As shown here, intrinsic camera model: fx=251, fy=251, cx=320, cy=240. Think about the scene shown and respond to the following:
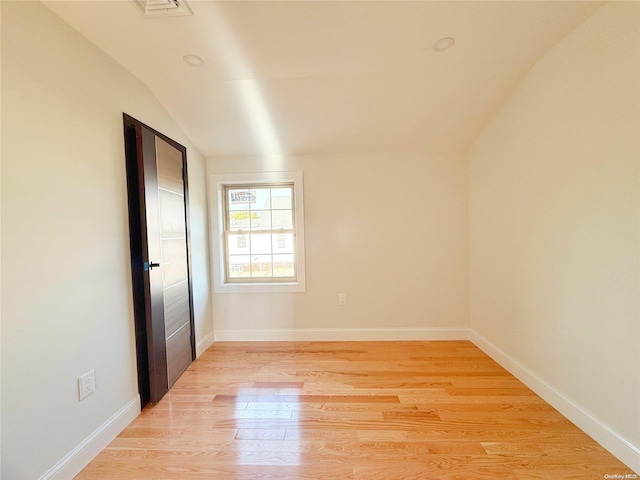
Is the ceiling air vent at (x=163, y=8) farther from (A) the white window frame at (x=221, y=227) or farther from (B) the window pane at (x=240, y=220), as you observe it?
(B) the window pane at (x=240, y=220)

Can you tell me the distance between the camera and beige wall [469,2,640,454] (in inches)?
46.3

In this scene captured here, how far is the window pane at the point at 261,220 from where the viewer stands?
2709mm

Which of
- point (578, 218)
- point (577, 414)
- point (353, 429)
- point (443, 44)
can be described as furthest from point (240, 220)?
point (577, 414)

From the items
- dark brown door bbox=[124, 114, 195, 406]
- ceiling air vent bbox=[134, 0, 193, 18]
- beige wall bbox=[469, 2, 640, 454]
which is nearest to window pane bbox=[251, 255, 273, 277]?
dark brown door bbox=[124, 114, 195, 406]

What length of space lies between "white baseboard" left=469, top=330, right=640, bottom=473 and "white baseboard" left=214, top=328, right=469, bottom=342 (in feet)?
1.65

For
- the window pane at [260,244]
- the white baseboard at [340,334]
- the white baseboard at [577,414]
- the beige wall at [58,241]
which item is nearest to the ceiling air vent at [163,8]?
the beige wall at [58,241]

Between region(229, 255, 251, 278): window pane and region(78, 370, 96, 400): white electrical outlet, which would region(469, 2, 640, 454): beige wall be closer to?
region(229, 255, 251, 278): window pane

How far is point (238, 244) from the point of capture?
2742 millimetres

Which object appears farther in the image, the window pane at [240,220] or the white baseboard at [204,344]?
the window pane at [240,220]

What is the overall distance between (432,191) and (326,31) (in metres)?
1.72

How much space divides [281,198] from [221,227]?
0.71m

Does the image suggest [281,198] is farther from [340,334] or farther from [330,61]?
[340,334]

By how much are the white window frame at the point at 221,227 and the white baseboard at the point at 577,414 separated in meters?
1.86

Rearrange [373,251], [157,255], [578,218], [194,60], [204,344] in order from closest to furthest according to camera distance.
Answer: [578,218]
[194,60]
[157,255]
[204,344]
[373,251]
